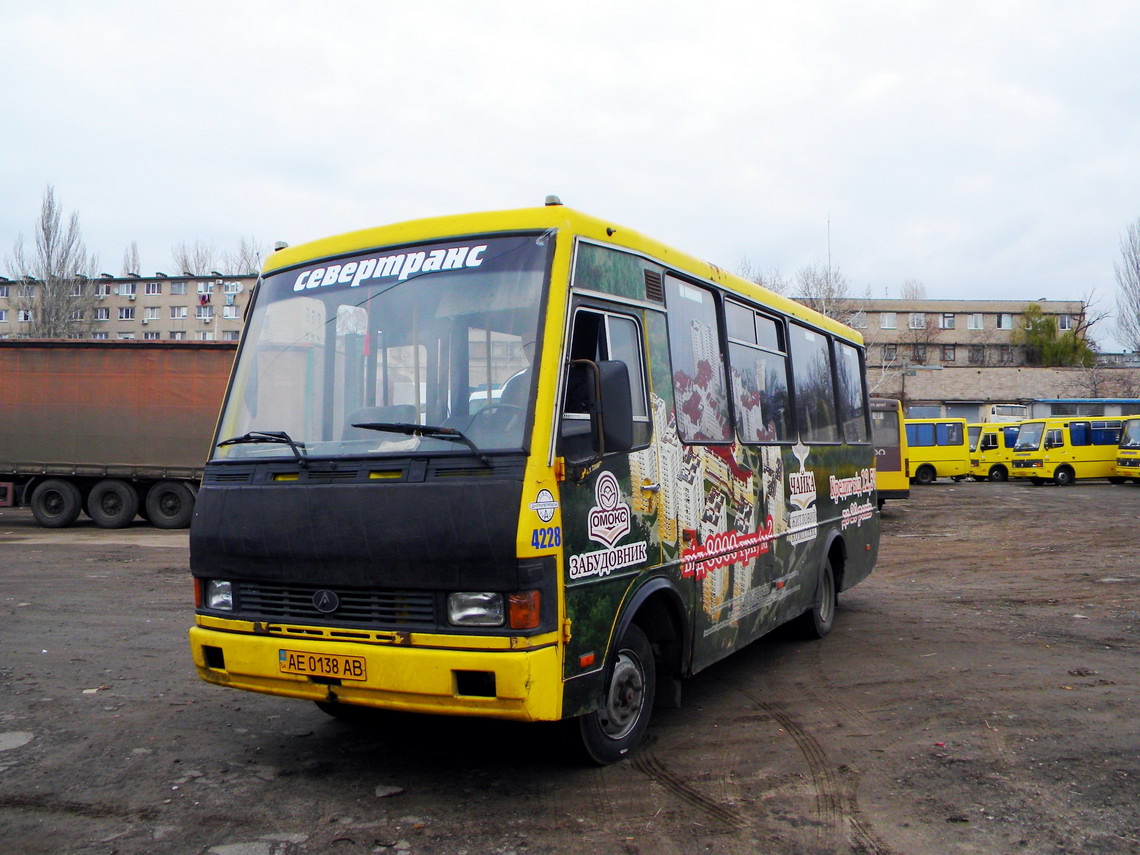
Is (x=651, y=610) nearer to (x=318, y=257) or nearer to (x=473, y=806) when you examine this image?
(x=473, y=806)

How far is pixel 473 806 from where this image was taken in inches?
181

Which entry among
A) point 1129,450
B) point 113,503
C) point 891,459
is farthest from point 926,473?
point 113,503

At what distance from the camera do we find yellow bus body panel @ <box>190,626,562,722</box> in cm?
427

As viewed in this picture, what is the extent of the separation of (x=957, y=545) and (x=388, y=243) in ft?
48.6

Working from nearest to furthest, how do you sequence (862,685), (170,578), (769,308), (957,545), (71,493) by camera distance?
(862,685) → (769,308) → (170,578) → (957,545) → (71,493)

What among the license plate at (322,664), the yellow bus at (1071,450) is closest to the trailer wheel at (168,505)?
the license plate at (322,664)

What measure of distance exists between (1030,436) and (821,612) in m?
32.4

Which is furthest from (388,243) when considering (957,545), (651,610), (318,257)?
(957,545)

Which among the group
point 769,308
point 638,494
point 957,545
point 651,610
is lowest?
point 957,545

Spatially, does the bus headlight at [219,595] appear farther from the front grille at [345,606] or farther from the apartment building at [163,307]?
the apartment building at [163,307]

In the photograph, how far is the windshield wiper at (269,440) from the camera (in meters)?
4.89

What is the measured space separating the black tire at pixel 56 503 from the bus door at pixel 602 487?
709 inches

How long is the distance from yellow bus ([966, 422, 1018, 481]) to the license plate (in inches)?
1598

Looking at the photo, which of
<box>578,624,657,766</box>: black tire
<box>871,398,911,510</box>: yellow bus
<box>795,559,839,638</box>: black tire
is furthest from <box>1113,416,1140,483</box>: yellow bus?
<box>578,624,657,766</box>: black tire
